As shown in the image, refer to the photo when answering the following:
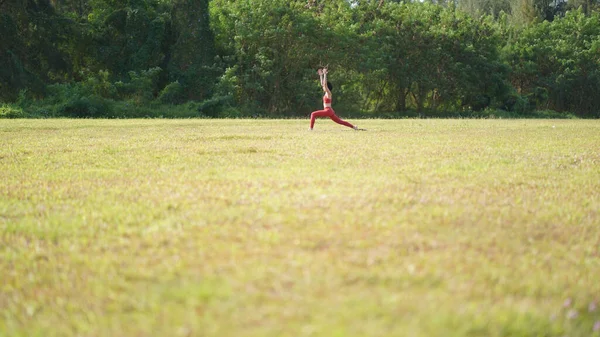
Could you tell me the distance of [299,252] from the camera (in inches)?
121

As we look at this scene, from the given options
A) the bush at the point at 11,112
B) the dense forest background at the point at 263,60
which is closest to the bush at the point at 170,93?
the dense forest background at the point at 263,60

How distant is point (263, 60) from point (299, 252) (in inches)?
1036

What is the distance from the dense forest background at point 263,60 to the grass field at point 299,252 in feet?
65.4

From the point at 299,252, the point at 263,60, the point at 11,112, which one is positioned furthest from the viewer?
the point at 263,60

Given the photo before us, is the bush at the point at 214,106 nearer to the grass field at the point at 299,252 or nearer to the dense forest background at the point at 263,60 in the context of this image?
the dense forest background at the point at 263,60

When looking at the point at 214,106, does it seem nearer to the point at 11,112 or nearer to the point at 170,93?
the point at 170,93

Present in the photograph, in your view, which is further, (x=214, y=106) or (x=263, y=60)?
(x=263, y=60)

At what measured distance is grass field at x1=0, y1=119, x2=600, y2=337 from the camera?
2.31 metres

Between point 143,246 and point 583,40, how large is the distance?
4182 centimetres

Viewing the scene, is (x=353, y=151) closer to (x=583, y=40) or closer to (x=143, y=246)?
(x=143, y=246)

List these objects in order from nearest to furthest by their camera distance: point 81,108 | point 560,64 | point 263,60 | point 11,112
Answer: point 11,112
point 81,108
point 263,60
point 560,64

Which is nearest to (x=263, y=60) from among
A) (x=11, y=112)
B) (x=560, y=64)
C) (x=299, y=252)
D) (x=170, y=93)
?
(x=170, y=93)

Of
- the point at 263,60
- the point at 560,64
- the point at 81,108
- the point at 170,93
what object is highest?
the point at 560,64

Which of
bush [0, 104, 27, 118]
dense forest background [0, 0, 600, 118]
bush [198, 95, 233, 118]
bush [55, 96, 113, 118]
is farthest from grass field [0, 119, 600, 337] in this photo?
bush [198, 95, 233, 118]
